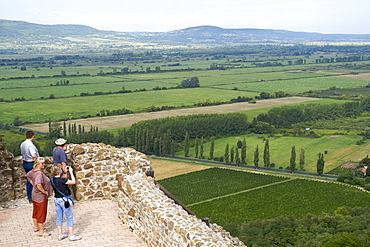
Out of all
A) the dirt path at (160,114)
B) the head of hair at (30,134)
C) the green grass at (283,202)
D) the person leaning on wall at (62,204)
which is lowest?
the green grass at (283,202)

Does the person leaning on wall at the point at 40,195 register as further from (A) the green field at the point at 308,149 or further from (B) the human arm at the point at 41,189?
(A) the green field at the point at 308,149

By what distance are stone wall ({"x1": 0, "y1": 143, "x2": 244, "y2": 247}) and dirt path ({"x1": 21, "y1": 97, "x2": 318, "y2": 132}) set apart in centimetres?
9950

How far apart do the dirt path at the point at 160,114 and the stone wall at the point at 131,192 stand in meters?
99.5

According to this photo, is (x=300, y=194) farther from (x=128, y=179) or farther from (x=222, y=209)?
(x=128, y=179)

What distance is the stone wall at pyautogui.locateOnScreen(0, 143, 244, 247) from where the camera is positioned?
40.7 ft

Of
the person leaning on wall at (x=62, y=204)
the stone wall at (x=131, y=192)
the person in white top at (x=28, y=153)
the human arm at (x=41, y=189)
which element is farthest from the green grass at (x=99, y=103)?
the person leaning on wall at (x=62, y=204)

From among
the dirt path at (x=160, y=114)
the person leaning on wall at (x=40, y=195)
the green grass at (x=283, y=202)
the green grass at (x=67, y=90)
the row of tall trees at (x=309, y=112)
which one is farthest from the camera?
the green grass at (x=67, y=90)

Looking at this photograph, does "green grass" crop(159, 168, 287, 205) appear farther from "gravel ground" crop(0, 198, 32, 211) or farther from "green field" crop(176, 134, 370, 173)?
"gravel ground" crop(0, 198, 32, 211)

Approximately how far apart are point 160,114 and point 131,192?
12229 cm

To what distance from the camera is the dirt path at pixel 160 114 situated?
12106cm

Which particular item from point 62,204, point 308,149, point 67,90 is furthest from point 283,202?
point 67,90

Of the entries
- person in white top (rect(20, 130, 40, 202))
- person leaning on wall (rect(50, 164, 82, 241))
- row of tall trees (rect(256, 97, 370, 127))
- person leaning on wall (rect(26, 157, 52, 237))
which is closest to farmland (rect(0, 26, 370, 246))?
row of tall trees (rect(256, 97, 370, 127))

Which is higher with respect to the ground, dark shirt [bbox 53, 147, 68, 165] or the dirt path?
dark shirt [bbox 53, 147, 68, 165]

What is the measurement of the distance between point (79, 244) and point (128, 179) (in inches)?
104
